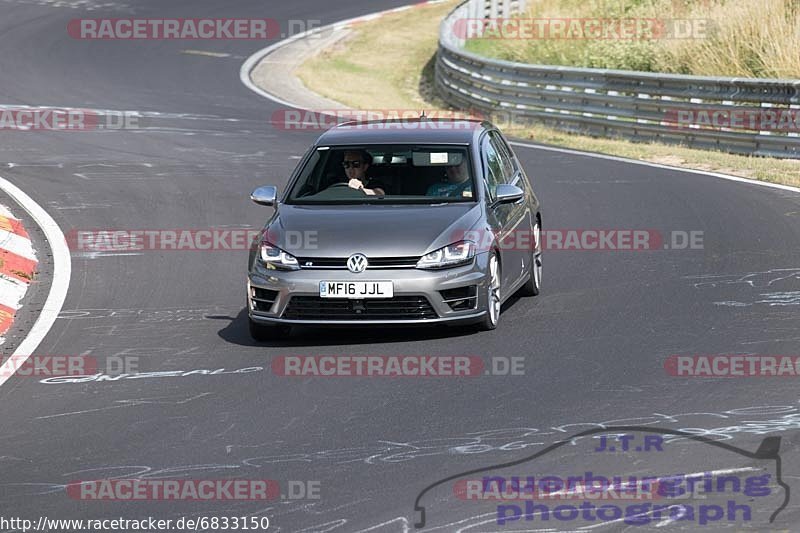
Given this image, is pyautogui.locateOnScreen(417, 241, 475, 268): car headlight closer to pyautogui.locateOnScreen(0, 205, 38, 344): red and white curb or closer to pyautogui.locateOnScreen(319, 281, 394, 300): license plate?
pyautogui.locateOnScreen(319, 281, 394, 300): license plate

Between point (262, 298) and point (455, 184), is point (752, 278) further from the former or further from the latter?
point (262, 298)

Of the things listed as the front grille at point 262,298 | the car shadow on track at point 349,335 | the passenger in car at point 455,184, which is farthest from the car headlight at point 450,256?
the front grille at point 262,298

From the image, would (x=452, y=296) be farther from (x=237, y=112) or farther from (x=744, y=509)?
(x=237, y=112)

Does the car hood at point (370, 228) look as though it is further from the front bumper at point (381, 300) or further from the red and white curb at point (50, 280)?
the red and white curb at point (50, 280)

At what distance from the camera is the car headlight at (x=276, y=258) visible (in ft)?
34.3

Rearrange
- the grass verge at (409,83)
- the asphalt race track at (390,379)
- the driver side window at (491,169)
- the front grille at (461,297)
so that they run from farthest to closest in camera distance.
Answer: the grass verge at (409,83)
the driver side window at (491,169)
the front grille at (461,297)
the asphalt race track at (390,379)

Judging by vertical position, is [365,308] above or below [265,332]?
above

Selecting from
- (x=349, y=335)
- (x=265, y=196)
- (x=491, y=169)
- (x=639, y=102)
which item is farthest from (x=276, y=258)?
(x=639, y=102)

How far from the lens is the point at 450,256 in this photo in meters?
10.5

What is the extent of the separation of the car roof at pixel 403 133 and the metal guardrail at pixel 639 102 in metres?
9.16

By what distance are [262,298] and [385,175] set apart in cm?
165

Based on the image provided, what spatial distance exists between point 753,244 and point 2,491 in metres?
8.89

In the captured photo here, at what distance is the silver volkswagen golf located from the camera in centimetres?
1032

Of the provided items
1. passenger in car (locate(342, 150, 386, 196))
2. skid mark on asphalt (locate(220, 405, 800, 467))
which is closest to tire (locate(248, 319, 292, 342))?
passenger in car (locate(342, 150, 386, 196))
